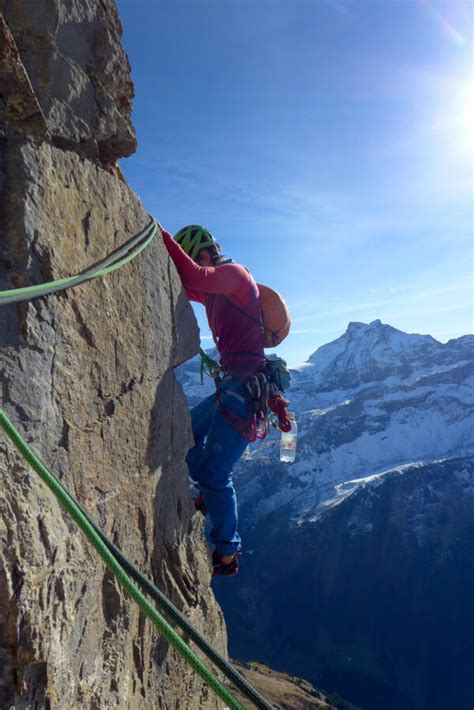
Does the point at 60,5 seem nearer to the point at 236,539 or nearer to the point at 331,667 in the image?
Result: the point at 236,539

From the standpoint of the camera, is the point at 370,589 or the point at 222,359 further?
the point at 370,589

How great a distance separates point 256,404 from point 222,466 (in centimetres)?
66

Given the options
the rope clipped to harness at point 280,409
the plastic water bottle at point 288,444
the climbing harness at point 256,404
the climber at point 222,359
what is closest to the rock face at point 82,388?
the climber at point 222,359

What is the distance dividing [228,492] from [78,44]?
149 inches

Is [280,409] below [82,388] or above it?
below

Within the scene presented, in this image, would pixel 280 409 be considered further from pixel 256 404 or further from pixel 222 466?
pixel 222 466

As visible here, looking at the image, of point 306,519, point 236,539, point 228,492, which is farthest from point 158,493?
point 306,519

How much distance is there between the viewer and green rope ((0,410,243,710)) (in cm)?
206

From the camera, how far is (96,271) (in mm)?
3139

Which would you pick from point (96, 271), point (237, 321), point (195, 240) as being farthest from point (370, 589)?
point (96, 271)

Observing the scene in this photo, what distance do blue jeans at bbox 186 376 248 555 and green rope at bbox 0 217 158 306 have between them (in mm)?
1739

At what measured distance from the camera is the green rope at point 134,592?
2.06m

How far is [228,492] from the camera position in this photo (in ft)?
15.9

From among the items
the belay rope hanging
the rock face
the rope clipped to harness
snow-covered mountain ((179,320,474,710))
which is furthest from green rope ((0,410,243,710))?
snow-covered mountain ((179,320,474,710))
